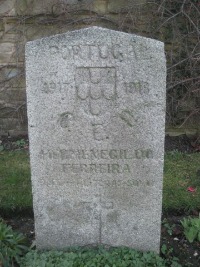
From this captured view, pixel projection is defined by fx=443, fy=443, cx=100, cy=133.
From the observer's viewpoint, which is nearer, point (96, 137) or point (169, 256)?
point (96, 137)

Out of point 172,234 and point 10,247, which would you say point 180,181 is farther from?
point 10,247

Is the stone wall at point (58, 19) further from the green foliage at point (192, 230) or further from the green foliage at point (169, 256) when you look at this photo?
the green foliage at point (169, 256)

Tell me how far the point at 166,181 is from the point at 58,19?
2.61m

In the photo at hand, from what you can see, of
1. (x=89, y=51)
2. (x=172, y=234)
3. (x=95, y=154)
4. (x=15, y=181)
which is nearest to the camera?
(x=89, y=51)

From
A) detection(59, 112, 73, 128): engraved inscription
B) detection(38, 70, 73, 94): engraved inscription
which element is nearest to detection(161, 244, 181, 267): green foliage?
detection(59, 112, 73, 128): engraved inscription

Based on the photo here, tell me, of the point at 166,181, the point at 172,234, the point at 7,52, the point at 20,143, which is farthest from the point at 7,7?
the point at 172,234

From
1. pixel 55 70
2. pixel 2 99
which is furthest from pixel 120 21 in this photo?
pixel 55 70

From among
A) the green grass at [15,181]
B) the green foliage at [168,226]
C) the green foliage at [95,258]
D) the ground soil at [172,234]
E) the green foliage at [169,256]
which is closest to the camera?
the green foliage at [95,258]

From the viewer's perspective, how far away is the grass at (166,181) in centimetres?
399

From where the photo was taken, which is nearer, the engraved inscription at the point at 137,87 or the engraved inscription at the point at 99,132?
the engraved inscription at the point at 137,87

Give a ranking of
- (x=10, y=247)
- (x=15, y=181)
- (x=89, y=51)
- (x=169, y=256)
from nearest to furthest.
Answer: (x=89, y=51) → (x=10, y=247) → (x=169, y=256) → (x=15, y=181)

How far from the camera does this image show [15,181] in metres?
4.44

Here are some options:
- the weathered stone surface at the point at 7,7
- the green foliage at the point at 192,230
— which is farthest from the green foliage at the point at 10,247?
the weathered stone surface at the point at 7,7

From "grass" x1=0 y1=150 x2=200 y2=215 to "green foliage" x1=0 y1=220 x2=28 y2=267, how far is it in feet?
2.11
